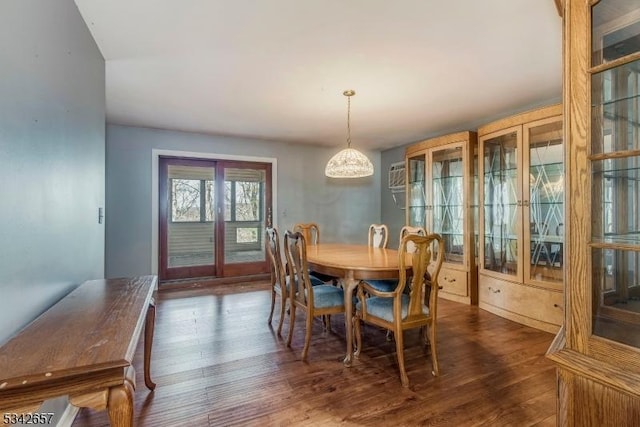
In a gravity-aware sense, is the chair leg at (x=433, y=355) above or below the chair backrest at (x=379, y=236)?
below

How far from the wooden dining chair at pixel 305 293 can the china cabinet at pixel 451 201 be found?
2062 millimetres

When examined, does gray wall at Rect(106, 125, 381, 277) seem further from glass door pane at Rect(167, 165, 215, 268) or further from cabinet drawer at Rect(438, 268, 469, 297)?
cabinet drawer at Rect(438, 268, 469, 297)

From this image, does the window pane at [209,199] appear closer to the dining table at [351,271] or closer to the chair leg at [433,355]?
the dining table at [351,271]

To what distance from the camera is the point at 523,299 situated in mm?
3062

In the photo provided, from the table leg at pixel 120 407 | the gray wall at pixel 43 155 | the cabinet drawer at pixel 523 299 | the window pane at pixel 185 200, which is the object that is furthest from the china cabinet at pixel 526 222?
the window pane at pixel 185 200

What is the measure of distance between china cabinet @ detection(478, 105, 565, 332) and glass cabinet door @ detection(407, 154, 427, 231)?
100cm

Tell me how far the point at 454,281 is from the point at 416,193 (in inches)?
55.2

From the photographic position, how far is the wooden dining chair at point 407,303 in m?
1.98

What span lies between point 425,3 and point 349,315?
2054mm

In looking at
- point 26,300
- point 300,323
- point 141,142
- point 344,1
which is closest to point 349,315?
point 300,323

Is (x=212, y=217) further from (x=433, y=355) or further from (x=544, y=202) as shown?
(x=544, y=202)

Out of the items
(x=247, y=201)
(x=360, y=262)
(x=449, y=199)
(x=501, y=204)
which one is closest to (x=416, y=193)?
(x=449, y=199)

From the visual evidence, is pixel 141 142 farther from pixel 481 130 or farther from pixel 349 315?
pixel 481 130

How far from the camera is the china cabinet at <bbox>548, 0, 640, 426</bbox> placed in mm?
933
